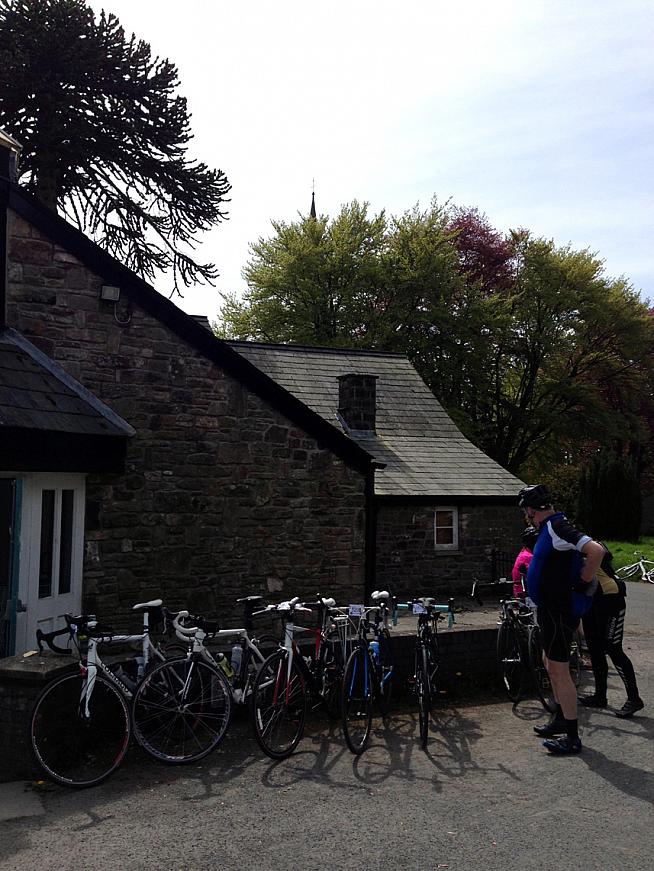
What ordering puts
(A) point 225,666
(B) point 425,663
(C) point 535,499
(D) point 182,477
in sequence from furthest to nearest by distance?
(D) point 182,477, (B) point 425,663, (C) point 535,499, (A) point 225,666

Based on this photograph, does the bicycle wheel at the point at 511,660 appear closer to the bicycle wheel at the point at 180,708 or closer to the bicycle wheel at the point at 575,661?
the bicycle wheel at the point at 575,661

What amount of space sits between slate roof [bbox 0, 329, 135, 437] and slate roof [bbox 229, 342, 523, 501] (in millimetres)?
8473

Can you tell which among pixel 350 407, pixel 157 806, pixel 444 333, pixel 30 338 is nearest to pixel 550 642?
pixel 157 806

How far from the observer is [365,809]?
5.37 m

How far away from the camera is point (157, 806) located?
17.6 feet

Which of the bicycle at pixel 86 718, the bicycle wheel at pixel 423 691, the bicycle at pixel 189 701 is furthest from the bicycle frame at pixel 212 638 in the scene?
the bicycle wheel at pixel 423 691

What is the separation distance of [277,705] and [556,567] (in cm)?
249

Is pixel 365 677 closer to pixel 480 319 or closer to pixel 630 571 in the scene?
pixel 630 571

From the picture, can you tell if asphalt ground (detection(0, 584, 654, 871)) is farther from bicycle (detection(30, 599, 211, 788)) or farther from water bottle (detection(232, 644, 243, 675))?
water bottle (detection(232, 644, 243, 675))

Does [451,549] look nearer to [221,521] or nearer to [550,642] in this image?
[221,521]

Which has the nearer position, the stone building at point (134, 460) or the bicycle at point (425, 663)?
the bicycle at point (425, 663)

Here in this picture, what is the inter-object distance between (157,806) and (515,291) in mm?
34238

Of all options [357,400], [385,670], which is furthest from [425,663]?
[357,400]

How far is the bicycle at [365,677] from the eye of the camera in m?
6.70
